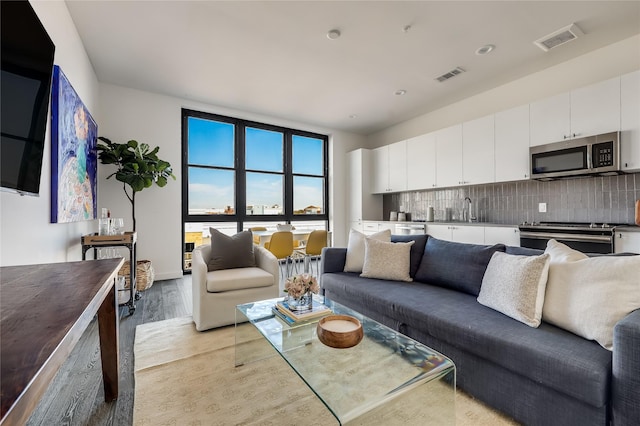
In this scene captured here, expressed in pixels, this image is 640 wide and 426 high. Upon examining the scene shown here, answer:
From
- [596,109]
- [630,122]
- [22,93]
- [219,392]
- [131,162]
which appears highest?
[596,109]

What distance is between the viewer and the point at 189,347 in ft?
7.09

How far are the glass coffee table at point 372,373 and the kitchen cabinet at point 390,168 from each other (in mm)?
3885

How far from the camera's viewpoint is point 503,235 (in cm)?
354

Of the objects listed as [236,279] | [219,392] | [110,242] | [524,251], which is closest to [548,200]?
[524,251]

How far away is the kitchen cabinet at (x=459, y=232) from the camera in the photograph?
3.80m

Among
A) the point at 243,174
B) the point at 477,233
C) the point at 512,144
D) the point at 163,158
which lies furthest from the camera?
the point at 243,174

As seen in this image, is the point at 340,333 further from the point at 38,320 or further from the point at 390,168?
the point at 390,168

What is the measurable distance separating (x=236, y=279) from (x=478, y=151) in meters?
3.71

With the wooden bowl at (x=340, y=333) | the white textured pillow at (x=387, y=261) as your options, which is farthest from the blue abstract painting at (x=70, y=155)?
the white textured pillow at (x=387, y=261)

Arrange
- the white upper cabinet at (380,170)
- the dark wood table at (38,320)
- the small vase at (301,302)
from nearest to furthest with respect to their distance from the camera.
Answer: the dark wood table at (38,320)
the small vase at (301,302)
the white upper cabinet at (380,170)

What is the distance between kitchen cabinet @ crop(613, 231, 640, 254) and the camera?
102 inches

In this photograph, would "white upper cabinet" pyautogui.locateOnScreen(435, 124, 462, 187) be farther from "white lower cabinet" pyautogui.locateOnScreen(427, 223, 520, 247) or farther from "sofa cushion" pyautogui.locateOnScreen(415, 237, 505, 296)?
"sofa cushion" pyautogui.locateOnScreen(415, 237, 505, 296)

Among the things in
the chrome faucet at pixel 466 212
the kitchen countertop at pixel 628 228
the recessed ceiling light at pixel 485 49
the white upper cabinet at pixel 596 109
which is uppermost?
the recessed ceiling light at pixel 485 49

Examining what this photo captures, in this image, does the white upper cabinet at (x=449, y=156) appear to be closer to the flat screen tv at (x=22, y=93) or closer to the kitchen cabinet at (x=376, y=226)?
the kitchen cabinet at (x=376, y=226)
